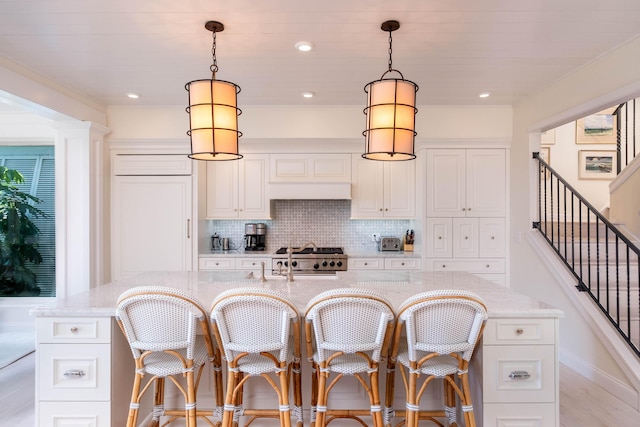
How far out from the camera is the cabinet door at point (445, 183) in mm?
4387

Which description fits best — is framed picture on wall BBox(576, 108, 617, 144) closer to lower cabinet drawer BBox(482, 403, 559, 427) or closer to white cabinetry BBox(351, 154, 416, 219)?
white cabinetry BBox(351, 154, 416, 219)

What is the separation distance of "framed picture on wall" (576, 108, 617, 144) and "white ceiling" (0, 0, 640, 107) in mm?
2075

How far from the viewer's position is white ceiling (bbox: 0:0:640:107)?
227 cm

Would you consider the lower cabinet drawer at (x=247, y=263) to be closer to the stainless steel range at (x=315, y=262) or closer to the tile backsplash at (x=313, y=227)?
the stainless steel range at (x=315, y=262)

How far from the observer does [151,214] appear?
4.40 meters

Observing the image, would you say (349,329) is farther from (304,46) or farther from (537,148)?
(537,148)

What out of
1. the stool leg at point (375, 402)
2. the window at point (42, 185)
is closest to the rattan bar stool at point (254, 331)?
the stool leg at point (375, 402)

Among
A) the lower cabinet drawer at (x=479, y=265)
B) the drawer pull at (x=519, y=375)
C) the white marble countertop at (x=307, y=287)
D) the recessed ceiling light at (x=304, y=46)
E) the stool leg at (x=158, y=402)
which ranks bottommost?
the stool leg at (x=158, y=402)

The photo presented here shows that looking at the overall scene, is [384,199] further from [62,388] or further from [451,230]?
[62,388]

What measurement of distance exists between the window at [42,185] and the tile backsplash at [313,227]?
A: 2.05m

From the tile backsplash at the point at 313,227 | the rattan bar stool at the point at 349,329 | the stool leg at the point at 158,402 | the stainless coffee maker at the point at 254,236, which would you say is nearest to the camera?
the rattan bar stool at the point at 349,329

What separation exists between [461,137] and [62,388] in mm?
4237

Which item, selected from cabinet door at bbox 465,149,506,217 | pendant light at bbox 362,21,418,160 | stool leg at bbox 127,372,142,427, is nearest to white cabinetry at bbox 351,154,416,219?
cabinet door at bbox 465,149,506,217

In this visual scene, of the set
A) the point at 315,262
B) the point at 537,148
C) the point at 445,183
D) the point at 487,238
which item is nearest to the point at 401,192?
the point at 445,183
